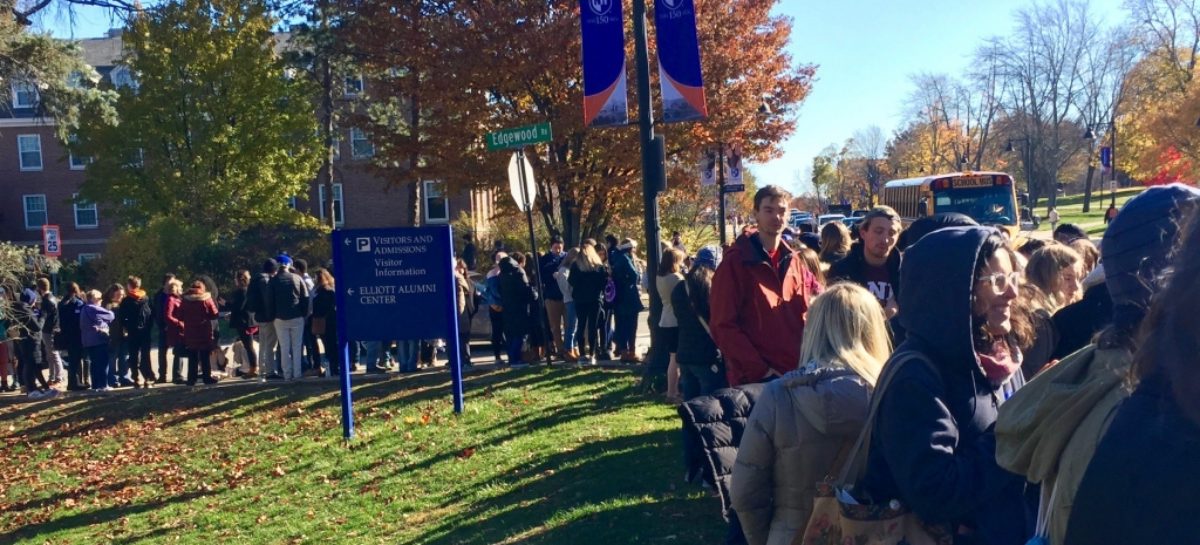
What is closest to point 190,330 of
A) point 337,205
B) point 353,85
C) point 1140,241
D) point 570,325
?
point 570,325

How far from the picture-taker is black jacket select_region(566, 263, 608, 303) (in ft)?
45.1

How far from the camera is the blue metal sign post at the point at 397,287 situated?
37.8 feet

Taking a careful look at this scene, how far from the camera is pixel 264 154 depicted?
36.9 m

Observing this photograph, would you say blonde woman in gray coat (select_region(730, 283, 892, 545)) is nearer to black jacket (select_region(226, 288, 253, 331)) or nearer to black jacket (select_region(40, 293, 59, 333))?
black jacket (select_region(226, 288, 253, 331))

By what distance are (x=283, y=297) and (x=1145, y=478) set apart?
539 inches

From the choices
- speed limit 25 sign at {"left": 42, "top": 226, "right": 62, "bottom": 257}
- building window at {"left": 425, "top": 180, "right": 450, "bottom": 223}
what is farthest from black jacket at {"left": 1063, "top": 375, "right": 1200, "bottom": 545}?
building window at {"left": 425, "top": 180, "right": 450, "bottom": 223}

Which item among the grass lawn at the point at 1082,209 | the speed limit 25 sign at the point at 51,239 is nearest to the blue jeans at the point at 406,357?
the speed limit 25 sign at the point at 51,239

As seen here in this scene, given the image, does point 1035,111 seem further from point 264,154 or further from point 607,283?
point 607,283

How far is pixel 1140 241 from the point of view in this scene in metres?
2.32

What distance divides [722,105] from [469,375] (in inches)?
370

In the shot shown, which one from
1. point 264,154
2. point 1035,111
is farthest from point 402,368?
point 1035,111

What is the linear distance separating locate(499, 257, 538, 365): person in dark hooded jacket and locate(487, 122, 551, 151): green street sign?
2.39m

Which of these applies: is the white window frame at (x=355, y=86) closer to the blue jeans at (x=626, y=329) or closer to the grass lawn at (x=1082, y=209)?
the blue jeans at (x=626, y=329)

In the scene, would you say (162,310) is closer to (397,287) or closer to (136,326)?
(136,326)
